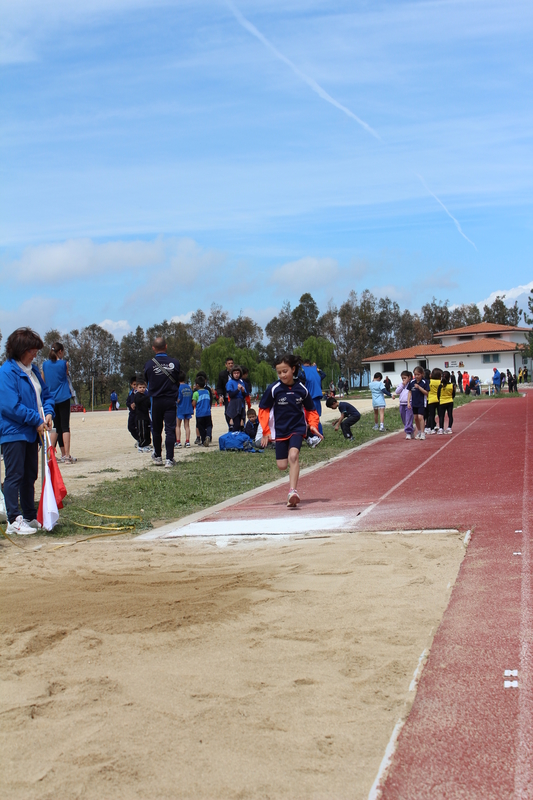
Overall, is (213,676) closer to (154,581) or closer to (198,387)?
(154,581)

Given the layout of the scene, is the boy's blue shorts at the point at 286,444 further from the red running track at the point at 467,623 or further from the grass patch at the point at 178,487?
Answer: the grass patch at the point at 178,487

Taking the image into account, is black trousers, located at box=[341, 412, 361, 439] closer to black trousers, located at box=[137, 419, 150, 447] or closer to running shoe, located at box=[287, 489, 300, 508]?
black trousers, located at box=[137, 419, 150, 447]

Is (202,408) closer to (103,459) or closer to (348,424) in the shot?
(103,459)

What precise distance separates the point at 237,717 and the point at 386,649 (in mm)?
1040

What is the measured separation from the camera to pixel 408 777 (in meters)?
2.81

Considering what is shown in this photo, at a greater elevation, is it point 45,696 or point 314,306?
point 314,306

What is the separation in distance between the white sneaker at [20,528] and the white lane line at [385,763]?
18.5 feet

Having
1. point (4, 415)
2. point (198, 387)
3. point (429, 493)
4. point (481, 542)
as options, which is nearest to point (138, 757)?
point (481, 542)

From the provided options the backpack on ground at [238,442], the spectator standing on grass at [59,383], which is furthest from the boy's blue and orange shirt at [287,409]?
the backpack on ground at [238,442]

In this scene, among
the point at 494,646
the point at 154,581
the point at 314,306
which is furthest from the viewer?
the point at 314,306

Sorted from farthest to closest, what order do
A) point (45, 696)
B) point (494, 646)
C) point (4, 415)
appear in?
point (4, 415) < point (494, 646) < point (45, 696)

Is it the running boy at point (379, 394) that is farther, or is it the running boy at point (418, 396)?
the running boy at point (379, 394)

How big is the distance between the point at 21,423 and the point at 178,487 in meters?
3.44

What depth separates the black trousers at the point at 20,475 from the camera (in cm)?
796
